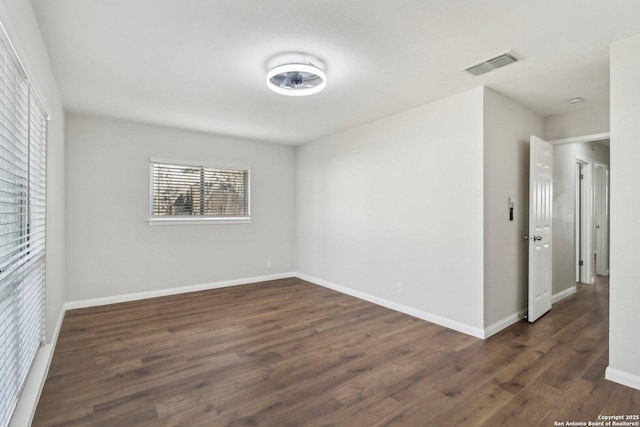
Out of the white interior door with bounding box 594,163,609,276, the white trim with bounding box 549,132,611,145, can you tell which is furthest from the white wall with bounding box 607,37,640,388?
the white interior door with bounding box 594,163,609,276

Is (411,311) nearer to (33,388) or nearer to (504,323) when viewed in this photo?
(504,323)

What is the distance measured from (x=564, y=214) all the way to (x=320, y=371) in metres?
4.15

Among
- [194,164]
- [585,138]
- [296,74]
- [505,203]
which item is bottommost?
[505,203]

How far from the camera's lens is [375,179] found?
4.33 metres

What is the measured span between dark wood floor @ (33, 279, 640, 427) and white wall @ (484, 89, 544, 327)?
38 cm

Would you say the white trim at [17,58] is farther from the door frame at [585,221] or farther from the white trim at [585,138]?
the door frame at [585,221]

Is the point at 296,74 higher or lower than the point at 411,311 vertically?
higher

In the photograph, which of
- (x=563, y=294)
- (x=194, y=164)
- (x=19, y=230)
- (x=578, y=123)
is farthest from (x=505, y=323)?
(x=194, y=164)

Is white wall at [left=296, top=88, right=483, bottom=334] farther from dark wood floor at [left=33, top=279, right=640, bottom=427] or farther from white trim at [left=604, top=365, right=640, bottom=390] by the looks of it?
white trim at [left=604, top=365, right=640, bottom=390]

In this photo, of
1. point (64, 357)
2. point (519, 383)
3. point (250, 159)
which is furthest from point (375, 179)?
point (64, 357)

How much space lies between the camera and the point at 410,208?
3.86 m

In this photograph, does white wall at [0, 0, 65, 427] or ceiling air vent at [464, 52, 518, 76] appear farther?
ceiling air vent at [464, 52, 518, 76]

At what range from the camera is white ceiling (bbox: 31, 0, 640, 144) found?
1.96 meters
